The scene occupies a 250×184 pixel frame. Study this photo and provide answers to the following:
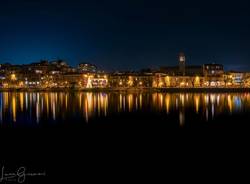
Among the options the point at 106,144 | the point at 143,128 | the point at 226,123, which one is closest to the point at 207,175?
the point at 106,144

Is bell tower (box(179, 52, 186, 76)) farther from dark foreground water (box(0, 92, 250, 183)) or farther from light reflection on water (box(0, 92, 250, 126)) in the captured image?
dark foreground water (box(0, 92, 250, 183))

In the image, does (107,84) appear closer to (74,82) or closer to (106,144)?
(74,82)

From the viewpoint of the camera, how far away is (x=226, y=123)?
50.2 ft

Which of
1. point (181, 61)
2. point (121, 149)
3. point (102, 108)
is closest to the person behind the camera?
point (121, 149)

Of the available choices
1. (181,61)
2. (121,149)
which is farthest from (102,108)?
(181,61)

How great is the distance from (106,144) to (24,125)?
553cm

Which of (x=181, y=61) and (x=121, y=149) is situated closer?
(x=121, y=149)

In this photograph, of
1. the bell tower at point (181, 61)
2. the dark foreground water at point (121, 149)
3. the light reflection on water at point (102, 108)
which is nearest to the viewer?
the dark foreground water at point (121, 149)

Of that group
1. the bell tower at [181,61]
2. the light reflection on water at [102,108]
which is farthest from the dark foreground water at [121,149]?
the bell tower at [181,61]

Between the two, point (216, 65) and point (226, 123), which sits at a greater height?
point (216, 65)

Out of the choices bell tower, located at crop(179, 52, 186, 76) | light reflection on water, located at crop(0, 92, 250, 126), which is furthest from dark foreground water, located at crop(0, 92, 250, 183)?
bell tower, located at crop(179, 52, 186, 76)

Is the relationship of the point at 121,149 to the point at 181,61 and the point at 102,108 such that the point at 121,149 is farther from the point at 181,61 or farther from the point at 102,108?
the point at 181,61

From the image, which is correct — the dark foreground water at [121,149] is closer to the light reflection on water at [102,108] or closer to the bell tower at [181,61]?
the light reflection on water at [102,108]

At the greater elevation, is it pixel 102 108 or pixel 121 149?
pixel 102 108
